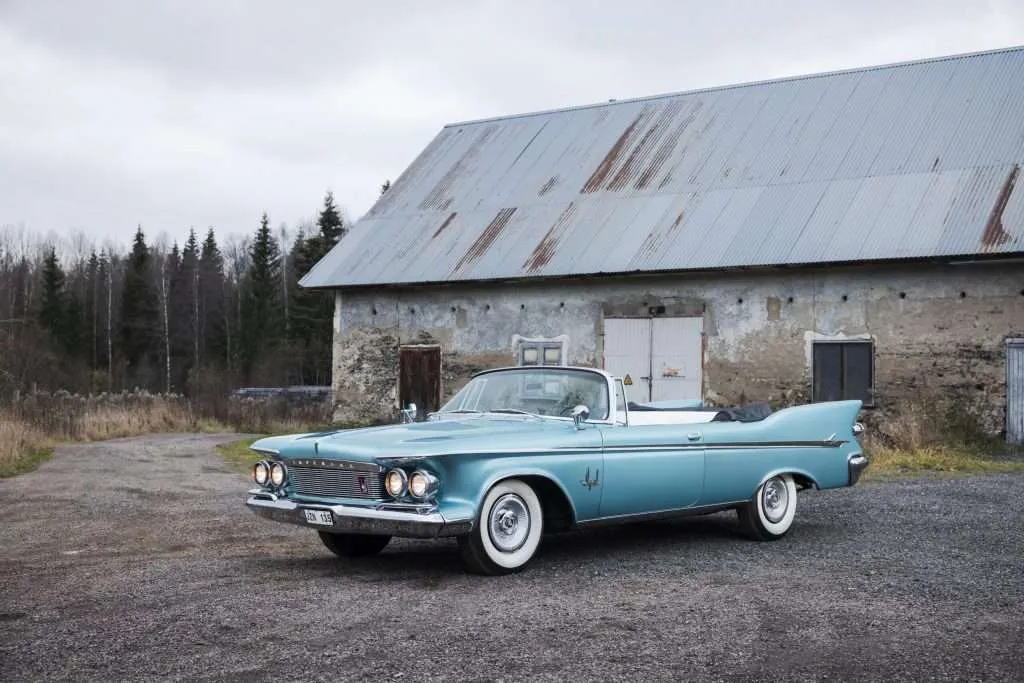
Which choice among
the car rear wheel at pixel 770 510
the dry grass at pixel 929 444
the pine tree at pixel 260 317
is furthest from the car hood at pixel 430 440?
the pine tree at pixel 260 317

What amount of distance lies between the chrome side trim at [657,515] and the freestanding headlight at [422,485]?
3.69 ft

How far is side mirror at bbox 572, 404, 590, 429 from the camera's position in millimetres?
7008

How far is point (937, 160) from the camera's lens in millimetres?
18453

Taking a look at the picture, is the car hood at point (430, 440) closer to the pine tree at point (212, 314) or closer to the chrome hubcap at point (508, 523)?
the chrome hubcap at point (508, 523)

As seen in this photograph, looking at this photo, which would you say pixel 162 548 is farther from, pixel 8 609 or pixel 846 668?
pixel 846 668

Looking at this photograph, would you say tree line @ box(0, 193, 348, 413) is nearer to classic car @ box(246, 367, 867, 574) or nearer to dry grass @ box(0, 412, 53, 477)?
dry grass @ box(0, 412, 53, 477)

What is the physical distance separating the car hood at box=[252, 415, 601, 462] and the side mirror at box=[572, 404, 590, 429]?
0.05m

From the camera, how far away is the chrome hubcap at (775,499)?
8031 mm

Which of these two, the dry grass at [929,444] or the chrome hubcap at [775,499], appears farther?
the dry grass at [929,444]

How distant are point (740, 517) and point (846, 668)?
3557 millimetres

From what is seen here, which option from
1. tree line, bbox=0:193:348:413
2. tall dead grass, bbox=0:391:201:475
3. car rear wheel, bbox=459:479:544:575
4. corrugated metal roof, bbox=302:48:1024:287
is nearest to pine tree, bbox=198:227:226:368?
tree line, bbox=0:193:348:413

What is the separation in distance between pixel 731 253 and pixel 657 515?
11806 millimetres

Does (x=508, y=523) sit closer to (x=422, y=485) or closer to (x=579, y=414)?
(x=422, y=485)

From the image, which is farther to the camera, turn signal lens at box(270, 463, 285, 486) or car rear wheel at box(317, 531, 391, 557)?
car rear wheel at box(317, 531, 391, 557)
